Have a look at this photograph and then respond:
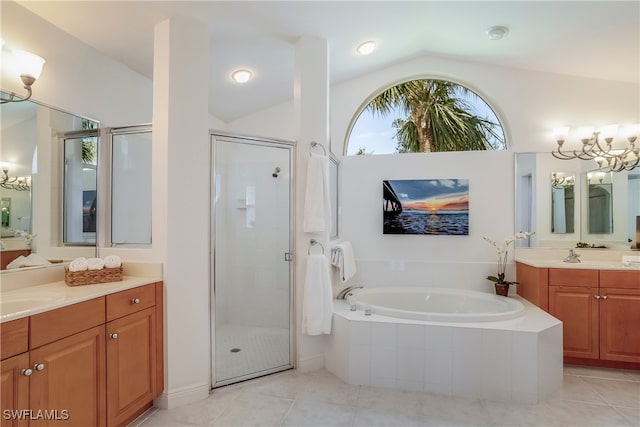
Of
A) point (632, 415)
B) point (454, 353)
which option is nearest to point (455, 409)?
point (454, 353)

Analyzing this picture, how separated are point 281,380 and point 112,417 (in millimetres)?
1142

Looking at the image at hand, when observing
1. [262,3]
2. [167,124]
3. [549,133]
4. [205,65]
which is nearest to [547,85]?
[549,133]

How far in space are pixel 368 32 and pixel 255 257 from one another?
212cm

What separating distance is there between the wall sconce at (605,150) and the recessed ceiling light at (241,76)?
9.82 feet

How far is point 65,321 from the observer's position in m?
1.52

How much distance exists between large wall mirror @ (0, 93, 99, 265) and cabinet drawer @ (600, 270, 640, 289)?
3914 mm

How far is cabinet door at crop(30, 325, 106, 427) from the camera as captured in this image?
4.58ft

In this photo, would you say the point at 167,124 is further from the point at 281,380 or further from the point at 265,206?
the point at 281,380

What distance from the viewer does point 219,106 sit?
147 inches

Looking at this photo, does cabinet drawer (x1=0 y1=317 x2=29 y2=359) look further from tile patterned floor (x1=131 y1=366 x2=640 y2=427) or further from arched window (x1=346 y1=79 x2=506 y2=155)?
arched window (x1=346 y1=79 x2=506 y2=155)

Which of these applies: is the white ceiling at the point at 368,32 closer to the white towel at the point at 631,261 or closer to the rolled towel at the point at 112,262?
the rolled towel at the point at 112,262

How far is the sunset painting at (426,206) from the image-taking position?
3488 millimetres

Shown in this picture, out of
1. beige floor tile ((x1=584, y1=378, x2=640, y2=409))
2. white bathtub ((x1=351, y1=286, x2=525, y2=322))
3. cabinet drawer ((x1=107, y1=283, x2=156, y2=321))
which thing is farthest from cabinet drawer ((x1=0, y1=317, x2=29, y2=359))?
beige floor tile ((x1=584, y1=378, x2=640, y2=409))

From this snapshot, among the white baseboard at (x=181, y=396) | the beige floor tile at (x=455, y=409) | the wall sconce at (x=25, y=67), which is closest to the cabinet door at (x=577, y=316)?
the beige floor tile at (x=455, y=409)
